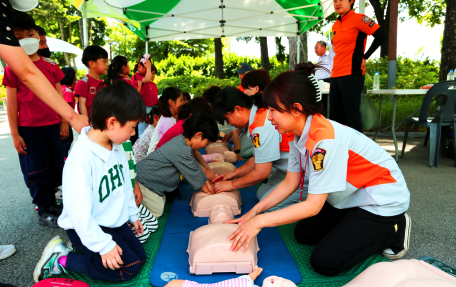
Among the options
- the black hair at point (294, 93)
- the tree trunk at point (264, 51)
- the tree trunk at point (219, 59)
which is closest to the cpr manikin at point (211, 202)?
the black hair at point (294, 93)

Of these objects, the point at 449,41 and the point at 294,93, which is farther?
the point at 449,41

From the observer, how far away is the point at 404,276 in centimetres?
119

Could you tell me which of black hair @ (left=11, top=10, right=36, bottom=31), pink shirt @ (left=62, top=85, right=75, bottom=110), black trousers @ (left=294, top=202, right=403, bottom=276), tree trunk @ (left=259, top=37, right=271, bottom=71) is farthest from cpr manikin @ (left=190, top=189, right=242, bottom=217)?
tree trunk @ (left=259, top=37, right=271, bottom=71)

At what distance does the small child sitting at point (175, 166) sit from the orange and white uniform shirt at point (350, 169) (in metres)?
0.94

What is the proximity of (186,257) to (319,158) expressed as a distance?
966 mm

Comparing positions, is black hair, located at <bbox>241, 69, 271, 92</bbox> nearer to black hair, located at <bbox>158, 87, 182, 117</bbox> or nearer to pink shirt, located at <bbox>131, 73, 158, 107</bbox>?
black hair, located at <bbox>158, 87, 182, 117</bbox>

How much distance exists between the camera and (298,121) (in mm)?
1577

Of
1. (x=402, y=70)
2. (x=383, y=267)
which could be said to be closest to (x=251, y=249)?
(x=383, y=267)

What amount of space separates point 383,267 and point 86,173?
4.45ft

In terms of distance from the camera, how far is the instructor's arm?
141cm

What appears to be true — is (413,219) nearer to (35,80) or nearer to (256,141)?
(256,141)

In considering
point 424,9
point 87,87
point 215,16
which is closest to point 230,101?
point 87,87

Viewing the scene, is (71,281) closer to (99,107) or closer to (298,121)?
(99,107)

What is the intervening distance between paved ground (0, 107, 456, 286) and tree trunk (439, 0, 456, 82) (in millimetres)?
3282
